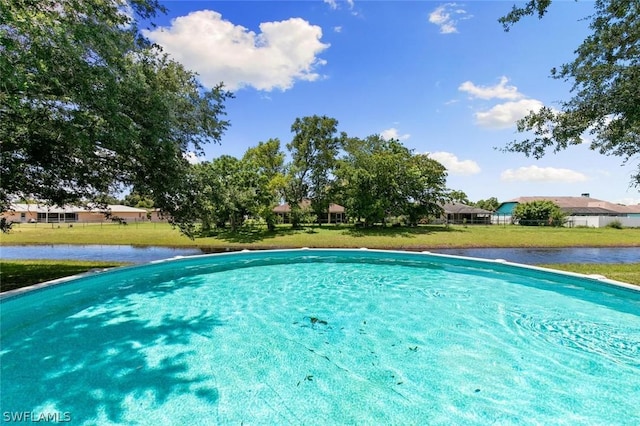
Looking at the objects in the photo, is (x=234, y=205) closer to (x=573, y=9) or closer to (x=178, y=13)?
(x=178, y=13)

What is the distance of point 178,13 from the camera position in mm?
8516

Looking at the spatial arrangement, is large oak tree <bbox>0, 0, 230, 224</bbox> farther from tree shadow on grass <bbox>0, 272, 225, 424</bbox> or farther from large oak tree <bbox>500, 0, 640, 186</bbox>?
large oak tree <bbox>500, 0, 640, 186</bbox>

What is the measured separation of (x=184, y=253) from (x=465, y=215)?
39.9 metres

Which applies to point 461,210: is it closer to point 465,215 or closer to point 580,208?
point 465,215

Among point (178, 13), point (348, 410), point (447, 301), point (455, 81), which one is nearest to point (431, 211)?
point (455, 81)

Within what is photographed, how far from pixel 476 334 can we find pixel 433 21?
1061 centimetres

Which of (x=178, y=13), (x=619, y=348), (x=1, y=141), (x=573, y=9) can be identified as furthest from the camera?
(x=178, y=13)

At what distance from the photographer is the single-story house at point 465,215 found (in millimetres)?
42094

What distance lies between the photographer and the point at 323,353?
14.6 feet

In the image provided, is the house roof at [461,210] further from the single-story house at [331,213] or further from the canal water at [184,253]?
the canal water at [184,253]

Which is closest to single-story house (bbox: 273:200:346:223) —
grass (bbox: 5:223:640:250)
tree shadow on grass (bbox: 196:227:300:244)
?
tree shadow on grass (bbox: 196:227:300:244)

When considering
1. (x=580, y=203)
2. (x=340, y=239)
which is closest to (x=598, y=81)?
(x=340, y=239)

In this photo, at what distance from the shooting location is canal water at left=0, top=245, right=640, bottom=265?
15.0 m

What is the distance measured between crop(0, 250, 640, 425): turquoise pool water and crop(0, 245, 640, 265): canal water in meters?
8.16
